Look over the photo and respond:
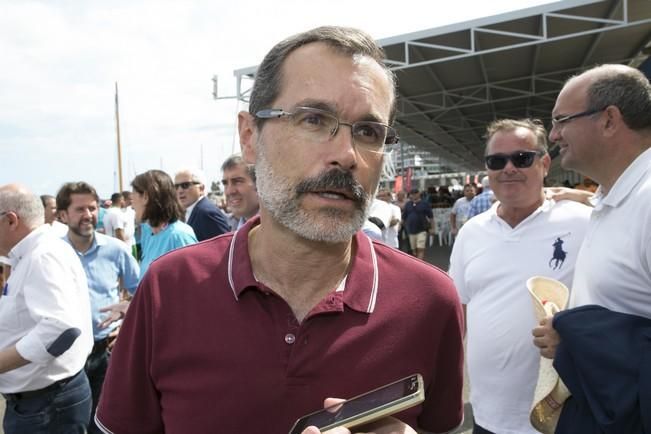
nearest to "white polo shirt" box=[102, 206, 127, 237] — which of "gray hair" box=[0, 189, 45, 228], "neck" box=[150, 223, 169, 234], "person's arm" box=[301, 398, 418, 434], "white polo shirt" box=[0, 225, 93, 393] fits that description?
"neck" box=[150, 223, 169, 234]

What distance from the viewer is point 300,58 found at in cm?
Result: 132

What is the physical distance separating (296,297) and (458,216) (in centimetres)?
1093

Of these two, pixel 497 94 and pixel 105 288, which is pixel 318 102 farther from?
pixel 497 94

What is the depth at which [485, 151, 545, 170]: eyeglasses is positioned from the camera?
2.82 meters

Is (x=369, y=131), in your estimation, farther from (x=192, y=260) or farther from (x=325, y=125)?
(x=192, y=260)

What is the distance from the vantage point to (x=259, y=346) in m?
1.24

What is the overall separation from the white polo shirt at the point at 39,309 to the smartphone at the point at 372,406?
214 cm

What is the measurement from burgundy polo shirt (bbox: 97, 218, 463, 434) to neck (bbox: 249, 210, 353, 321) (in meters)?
0.04

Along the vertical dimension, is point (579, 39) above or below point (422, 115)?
above

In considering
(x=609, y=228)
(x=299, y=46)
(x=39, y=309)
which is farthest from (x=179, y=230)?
(x=609, y=228)

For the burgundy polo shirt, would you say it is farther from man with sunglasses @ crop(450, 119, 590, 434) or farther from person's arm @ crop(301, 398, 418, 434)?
man with sunglasses @ crop(450, 119, 590, 434)

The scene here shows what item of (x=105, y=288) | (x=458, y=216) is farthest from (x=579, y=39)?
(x=105, y=288)

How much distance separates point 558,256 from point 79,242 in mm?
3637

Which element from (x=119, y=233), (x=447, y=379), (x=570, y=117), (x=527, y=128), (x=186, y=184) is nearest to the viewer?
(x=447, y=379)
